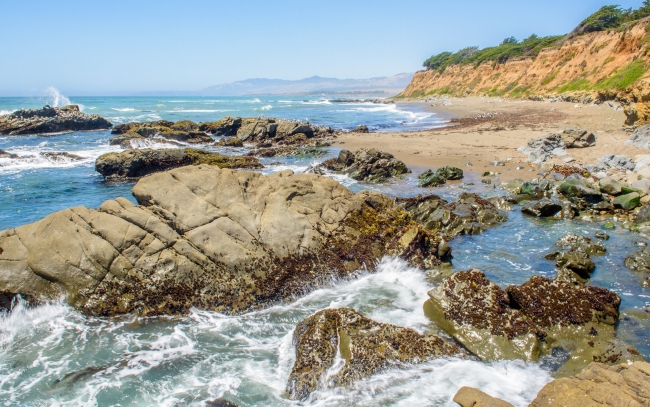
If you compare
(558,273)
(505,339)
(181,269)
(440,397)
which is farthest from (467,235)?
(181,269)

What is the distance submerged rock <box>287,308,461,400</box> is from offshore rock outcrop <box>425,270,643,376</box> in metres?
0.60

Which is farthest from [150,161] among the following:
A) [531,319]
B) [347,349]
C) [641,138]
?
[641,138]

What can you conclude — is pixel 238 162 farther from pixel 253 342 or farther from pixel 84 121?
pixel 84 121

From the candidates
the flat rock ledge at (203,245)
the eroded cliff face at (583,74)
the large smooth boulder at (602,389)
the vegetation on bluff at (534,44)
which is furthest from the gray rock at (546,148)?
the vegetation on bluff at (534,44)

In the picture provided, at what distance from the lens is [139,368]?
740 centimetres

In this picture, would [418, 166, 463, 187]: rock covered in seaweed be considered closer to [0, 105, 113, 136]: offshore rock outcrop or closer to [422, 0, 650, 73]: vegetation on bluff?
[0, 105, 113, 136]: offshore rock outcrop

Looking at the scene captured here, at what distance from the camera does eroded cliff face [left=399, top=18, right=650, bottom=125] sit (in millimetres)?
34809

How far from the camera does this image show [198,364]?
7.53 metres

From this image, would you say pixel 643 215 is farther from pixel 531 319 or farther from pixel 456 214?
pixel 531 319

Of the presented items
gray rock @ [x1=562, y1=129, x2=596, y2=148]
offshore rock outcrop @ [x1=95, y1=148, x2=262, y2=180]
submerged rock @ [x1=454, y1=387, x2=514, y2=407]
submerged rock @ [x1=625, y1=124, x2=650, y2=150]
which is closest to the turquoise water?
submerged rock @ [x1=454, y1=387, x2=514, y2=407]

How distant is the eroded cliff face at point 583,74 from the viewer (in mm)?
34809

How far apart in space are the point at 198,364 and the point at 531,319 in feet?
20.3

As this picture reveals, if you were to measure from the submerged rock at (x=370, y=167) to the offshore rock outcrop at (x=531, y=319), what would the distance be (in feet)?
43.1

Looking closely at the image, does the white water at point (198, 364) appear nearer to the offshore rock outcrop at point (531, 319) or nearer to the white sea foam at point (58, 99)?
the offshore rock outcrop at point (531, 319)
